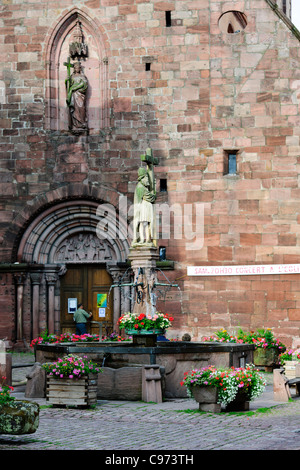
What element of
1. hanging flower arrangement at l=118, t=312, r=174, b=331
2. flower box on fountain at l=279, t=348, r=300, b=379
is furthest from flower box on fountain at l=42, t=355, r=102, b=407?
flower box on fountain at l=279, t=348, r=300, b=379

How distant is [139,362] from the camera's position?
48.7 feet

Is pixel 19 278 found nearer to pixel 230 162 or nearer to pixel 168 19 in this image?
pixel 230 162

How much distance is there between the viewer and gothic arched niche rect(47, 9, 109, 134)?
2572cm

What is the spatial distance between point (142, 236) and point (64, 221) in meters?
8.64

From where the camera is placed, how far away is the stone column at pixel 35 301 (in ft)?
81.7

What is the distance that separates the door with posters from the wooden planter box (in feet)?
40.6

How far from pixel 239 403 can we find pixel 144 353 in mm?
2415

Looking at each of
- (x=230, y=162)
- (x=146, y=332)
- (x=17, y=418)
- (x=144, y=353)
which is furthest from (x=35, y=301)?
(x=17, y=418)

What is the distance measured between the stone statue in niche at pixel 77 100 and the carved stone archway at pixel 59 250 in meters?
2.27

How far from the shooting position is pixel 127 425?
11469 millimetres

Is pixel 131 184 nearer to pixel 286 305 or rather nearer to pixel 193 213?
pixel 193 213

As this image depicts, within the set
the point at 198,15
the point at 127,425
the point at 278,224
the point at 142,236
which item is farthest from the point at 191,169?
the point at 127,425

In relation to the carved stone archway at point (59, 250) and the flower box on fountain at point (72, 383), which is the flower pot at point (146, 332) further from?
the carved stone archway at point (59, 250)

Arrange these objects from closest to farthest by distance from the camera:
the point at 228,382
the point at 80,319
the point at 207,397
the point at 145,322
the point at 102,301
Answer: the point at 228,382 → the point at 207,397 → the point at 145,322 → the point at 80,319 → the point at 102,301
